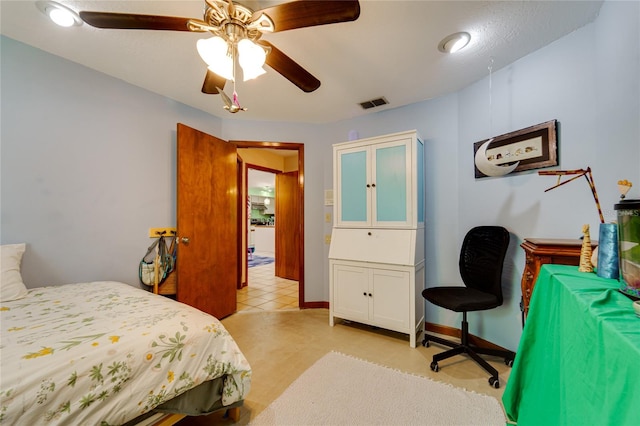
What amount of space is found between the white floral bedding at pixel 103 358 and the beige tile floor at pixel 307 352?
502mm

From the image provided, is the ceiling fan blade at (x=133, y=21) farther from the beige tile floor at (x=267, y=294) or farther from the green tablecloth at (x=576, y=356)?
the beige tile floor at (x=267, y=294)

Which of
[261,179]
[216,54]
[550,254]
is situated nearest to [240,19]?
[216,54]

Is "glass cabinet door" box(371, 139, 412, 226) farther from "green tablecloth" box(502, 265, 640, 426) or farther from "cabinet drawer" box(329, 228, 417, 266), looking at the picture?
"green tablecloth" box(502, 265, 640, 426)

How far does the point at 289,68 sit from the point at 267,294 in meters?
3.27

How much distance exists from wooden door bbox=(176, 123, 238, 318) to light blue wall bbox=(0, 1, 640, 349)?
247 mm

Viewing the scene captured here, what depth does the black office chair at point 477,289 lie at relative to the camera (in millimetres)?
1796

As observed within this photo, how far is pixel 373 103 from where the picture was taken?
2.71 m

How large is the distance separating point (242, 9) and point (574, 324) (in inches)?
69.7

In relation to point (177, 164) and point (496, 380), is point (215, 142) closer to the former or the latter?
point (177, 164)

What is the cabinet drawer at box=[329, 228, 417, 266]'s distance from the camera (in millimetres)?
2309

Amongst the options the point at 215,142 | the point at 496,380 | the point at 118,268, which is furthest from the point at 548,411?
the point at 215,142

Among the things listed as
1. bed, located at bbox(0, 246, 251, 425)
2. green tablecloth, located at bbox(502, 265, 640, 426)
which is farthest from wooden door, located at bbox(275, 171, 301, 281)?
green tablecloth, located at bbox(502, 265, 640, 426)

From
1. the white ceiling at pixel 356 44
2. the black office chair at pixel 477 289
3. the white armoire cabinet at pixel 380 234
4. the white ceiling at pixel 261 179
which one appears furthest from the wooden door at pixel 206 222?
the white ceiling at pixel 261 179

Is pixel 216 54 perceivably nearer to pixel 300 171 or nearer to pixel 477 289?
pixel 300 171
